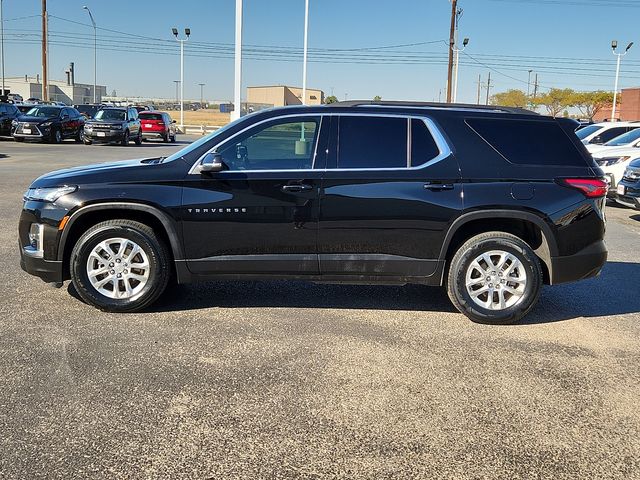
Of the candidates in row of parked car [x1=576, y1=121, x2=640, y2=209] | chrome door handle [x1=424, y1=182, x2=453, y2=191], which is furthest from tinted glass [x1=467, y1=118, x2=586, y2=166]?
row of parked car [x1=576, y1=121, x2=640, y2=209]

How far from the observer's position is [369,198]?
5.17 m

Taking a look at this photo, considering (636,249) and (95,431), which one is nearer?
(95,431)

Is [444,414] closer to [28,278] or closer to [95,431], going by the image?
[95,431]

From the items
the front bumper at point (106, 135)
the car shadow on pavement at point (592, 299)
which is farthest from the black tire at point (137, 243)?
the front bumper at point (106, 135)

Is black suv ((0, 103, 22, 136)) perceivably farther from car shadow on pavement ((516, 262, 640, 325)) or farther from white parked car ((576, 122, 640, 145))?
car shadow on pavement ((516, 262, 640, 325))

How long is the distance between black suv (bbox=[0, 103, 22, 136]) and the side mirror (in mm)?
27629

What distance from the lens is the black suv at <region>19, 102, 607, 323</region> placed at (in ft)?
16.9

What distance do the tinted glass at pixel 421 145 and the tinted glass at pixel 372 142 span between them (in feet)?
0.24

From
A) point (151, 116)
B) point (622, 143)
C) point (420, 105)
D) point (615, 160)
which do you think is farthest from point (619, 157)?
point (151, 116)

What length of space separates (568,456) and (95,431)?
2477mm

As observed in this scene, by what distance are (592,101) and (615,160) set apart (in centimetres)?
6721

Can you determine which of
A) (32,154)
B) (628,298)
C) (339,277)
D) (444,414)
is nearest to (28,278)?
(339,277)

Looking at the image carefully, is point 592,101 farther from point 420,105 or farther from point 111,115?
point 420,105

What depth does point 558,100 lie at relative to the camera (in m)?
77.2
